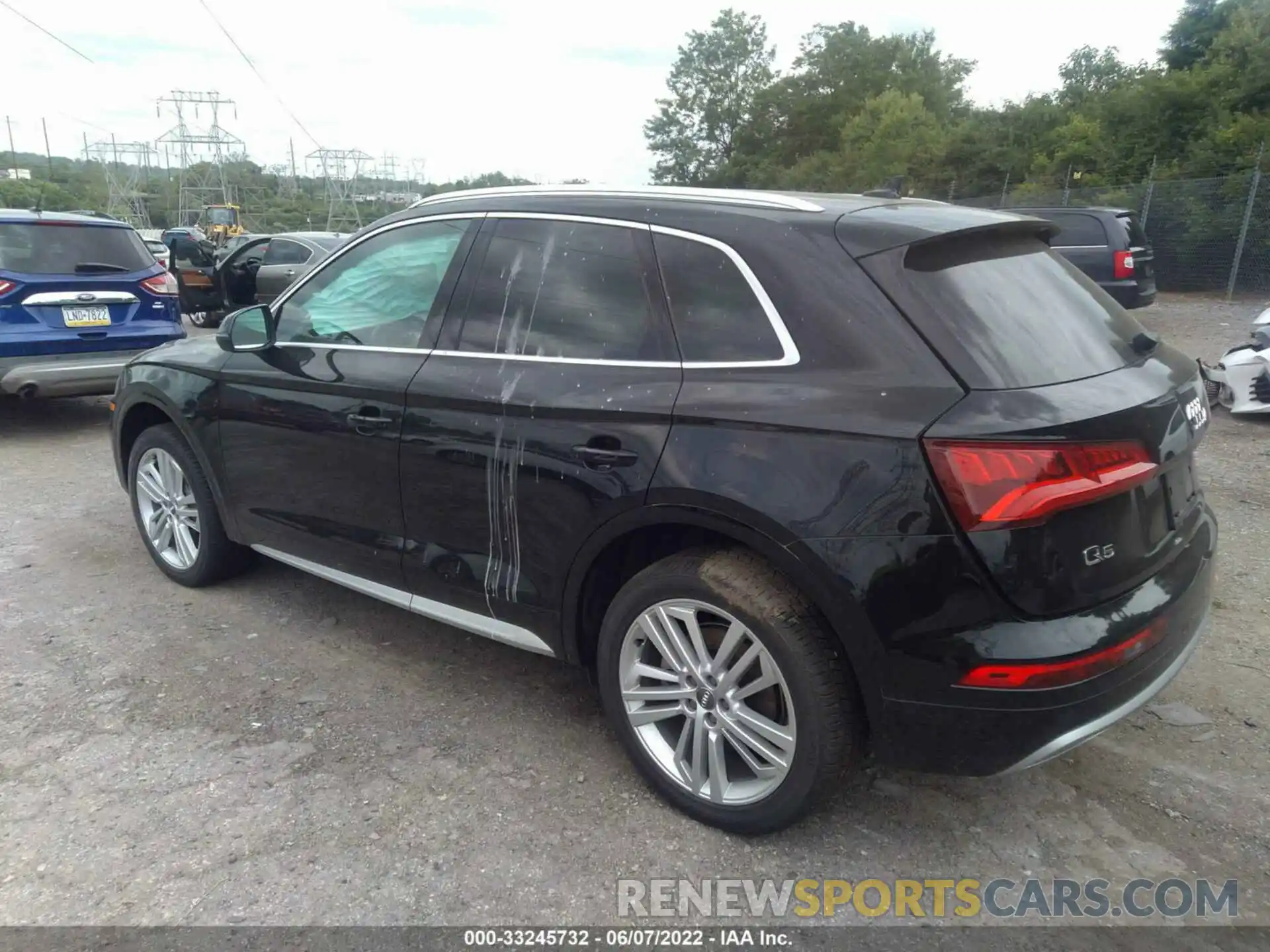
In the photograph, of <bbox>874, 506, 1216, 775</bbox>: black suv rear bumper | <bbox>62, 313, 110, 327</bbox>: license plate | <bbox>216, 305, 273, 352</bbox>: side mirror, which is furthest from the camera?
<bbox>62, 313, 110, 327</bbox>: license plate

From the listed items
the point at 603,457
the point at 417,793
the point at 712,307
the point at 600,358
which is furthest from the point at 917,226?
the point at 417,793

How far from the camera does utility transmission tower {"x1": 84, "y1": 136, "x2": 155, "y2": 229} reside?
228 ft

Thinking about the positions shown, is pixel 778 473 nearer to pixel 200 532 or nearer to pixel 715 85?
pixel 200 532

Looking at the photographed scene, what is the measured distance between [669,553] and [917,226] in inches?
45.7

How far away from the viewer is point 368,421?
3.40 m

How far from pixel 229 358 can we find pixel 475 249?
142cm

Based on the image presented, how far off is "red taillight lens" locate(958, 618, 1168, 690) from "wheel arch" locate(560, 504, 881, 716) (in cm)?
25

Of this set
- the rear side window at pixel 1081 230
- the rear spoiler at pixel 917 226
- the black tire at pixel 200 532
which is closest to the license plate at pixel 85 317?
the black tire at pixel 200 532

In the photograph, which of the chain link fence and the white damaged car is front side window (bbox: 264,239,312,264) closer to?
the chain link fence

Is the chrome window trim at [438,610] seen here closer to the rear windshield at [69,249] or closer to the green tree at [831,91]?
the rear windshield at [69,249]

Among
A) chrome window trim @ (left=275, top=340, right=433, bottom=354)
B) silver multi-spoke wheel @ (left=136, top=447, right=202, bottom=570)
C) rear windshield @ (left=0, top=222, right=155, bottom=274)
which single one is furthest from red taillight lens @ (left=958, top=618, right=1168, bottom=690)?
rear windshield @ (left=0, top=222, right=155, bottom=274)

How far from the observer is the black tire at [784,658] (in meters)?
2.44

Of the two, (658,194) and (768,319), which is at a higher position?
(658,194)

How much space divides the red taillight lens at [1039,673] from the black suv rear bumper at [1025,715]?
0.02m
